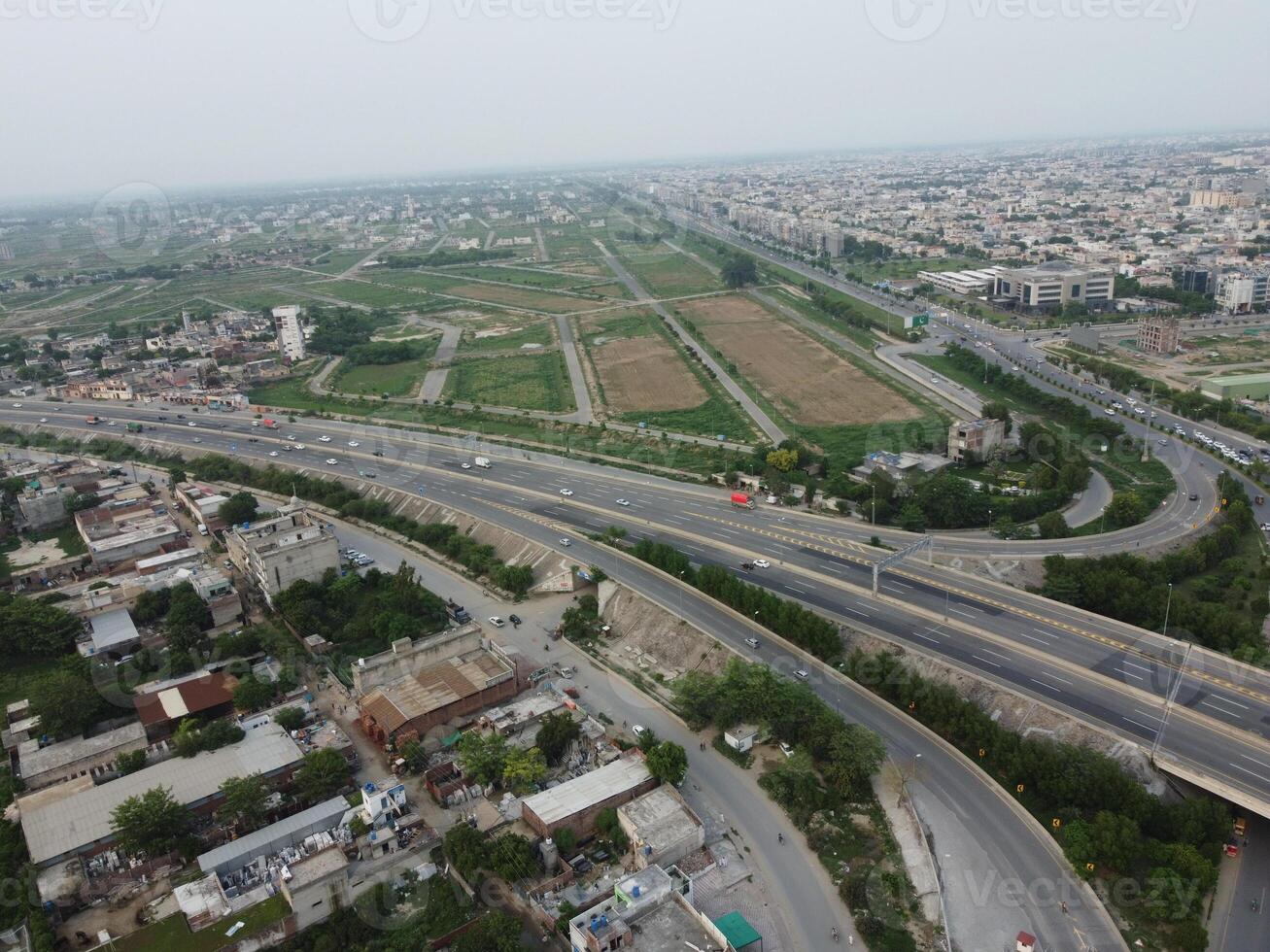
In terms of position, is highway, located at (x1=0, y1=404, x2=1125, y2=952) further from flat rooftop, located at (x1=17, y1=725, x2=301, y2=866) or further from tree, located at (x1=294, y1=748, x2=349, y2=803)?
flat rooftop, located at (x1=17, y1=725, x2=301, y2=866)

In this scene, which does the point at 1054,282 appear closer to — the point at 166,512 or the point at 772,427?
the point at 772,427

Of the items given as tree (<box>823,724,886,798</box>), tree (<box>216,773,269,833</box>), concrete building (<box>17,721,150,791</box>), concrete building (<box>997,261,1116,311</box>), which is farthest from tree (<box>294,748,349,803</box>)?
concrete building (<box>997,261,1116,311</box>)

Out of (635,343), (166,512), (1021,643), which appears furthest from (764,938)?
(635,343)

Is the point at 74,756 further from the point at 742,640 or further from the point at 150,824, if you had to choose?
the point at 742,640

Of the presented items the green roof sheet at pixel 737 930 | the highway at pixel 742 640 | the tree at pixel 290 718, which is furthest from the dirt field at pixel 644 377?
the green roof sheet at pixel 737 930

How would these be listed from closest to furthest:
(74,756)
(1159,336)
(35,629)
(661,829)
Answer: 1. (661,829)
2. (74,756)
3. (35,629)
4. (1159,336)

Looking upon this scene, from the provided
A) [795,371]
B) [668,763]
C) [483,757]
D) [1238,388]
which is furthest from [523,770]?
[1238,388]
